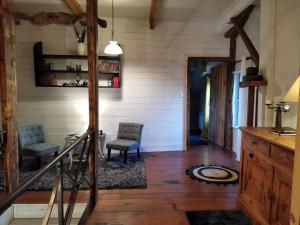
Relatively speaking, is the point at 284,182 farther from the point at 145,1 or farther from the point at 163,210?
the point at 145,1

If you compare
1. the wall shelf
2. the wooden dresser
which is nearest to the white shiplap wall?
the wall shelf

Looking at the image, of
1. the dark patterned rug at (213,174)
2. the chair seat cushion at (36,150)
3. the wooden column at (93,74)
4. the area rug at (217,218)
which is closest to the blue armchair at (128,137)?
the chair seat cushion at (36,150)

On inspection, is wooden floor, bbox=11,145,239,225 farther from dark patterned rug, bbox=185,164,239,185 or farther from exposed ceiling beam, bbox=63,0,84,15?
exposed ceiling beam, bbox=63,0,84,15

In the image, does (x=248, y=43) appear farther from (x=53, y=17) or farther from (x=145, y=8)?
(x=53, y=17)

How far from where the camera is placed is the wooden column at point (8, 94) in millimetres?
2809

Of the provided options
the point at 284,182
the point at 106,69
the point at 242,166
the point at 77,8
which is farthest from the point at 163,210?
the point at 77,8

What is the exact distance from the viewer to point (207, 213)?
2707 mm

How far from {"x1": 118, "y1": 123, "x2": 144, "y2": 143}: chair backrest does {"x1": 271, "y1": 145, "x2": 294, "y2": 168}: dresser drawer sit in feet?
9.92

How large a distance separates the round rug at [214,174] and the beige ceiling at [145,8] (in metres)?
2.98

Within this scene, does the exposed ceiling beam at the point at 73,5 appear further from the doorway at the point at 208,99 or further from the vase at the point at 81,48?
the doorway at the point at 208,99

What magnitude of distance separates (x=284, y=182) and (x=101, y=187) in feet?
7.72

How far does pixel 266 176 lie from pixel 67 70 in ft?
→ 13.7

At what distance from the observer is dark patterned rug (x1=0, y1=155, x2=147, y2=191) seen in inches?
136

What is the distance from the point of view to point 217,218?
260 cm
